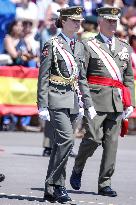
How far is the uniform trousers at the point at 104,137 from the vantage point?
36.7 ft

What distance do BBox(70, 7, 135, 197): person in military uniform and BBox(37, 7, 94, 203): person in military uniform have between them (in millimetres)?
679

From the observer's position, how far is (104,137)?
1126 centimetres

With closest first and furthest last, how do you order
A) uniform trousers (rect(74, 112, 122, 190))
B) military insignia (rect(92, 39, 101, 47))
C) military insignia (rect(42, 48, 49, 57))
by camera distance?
military insignia (rect(42, 48, 49, 57)) → uniform trousers (rect(74, 112, 122, 190)) → military insignia (rect(92, 39, 101, 47))

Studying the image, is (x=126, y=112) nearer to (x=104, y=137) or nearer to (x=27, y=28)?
(x=104, y=137)

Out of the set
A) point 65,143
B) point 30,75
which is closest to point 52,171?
point 65,143

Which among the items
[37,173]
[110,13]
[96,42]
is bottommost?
[37,173]

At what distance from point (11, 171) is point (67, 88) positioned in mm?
3032

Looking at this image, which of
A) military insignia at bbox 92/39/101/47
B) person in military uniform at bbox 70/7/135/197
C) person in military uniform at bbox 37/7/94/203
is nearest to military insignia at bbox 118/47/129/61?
person in military uniform at bbox 70/7/135/197

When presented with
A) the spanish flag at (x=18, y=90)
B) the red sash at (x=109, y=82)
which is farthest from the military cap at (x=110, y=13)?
the spanish flag at (x=18, y=90)

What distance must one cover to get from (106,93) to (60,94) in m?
1.02

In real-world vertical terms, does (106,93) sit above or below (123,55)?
below

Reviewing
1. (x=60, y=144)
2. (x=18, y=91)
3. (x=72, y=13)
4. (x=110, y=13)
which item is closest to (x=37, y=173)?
(x=110, y=13)

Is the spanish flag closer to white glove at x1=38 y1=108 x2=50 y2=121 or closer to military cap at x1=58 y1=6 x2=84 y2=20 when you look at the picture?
military cap at x1=58 y1=6 x2=84 y2=20

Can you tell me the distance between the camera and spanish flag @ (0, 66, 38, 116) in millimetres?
19344
